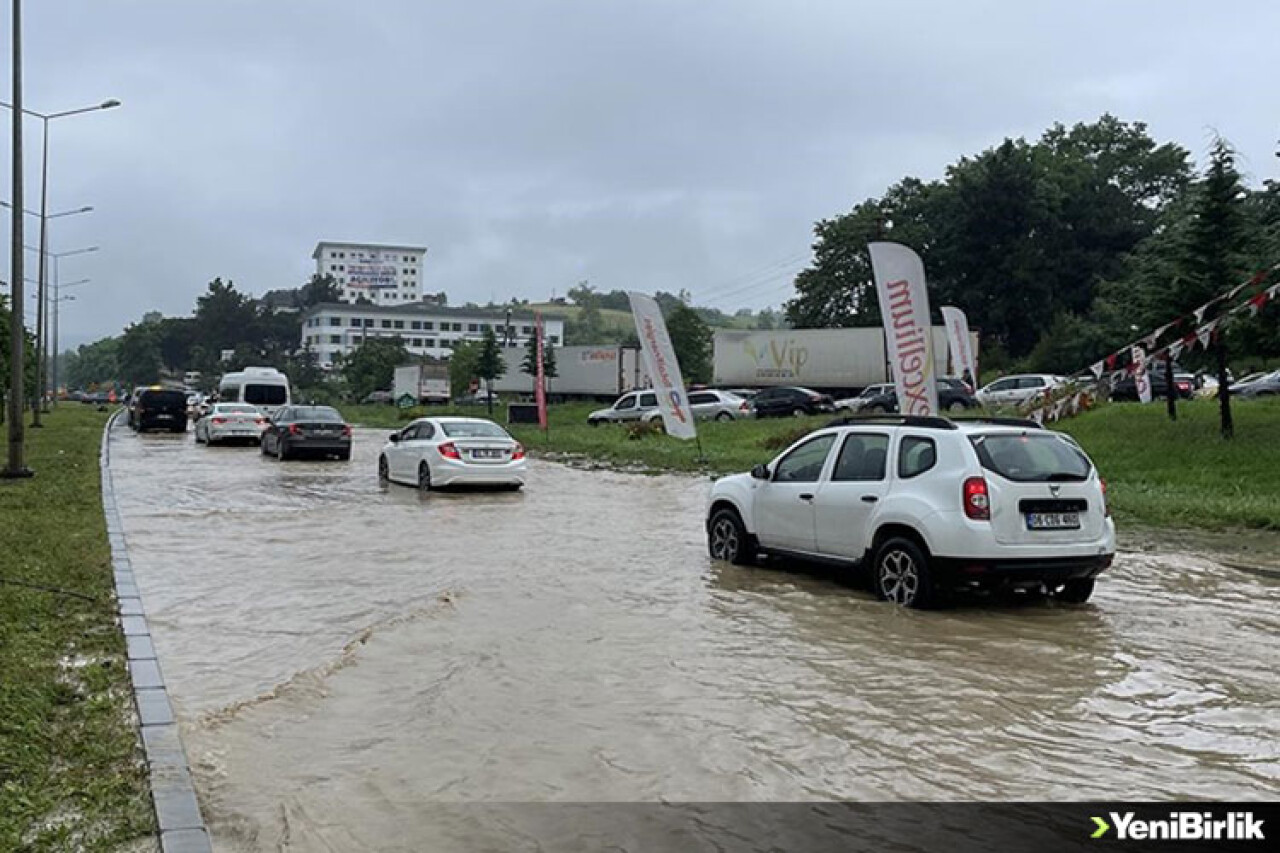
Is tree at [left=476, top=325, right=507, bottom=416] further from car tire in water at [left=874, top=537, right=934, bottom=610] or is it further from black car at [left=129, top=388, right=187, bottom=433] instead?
car tire in water at [left=874, top=537, right=934, bottom=610]

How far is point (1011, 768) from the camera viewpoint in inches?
215

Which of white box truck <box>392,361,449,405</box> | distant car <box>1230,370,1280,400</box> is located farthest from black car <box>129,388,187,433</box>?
distant car <box>1230,370,1280,400</box>

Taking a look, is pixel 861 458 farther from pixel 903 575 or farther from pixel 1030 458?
pixel 1030 458

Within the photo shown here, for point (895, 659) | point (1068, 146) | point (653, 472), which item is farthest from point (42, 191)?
point (1068, 146)

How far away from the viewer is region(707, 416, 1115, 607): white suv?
8898 millimetres

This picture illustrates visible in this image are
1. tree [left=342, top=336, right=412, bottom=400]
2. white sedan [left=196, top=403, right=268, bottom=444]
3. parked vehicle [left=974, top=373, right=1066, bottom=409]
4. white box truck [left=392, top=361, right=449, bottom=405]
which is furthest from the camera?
tree [left=342, top=336, right=412, bottom=400]

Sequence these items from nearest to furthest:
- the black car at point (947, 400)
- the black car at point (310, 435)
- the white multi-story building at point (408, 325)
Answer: the black car at point (310, 435) < the black car at point (947, 400) < the white multi-story building at point (408, 325)

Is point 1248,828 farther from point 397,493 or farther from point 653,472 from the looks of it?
point 653,472

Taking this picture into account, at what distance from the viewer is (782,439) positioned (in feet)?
105

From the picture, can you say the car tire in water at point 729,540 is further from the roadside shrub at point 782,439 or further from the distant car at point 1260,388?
the distant car at point 1260,388

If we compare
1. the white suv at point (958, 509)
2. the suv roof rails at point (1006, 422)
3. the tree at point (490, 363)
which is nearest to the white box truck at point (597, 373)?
the tree at point (490, 363)

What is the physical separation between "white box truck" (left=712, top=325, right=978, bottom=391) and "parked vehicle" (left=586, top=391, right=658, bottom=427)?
6.55 meters

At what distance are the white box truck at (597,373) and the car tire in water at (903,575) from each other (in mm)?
47542

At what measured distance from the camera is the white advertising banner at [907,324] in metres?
16.2
